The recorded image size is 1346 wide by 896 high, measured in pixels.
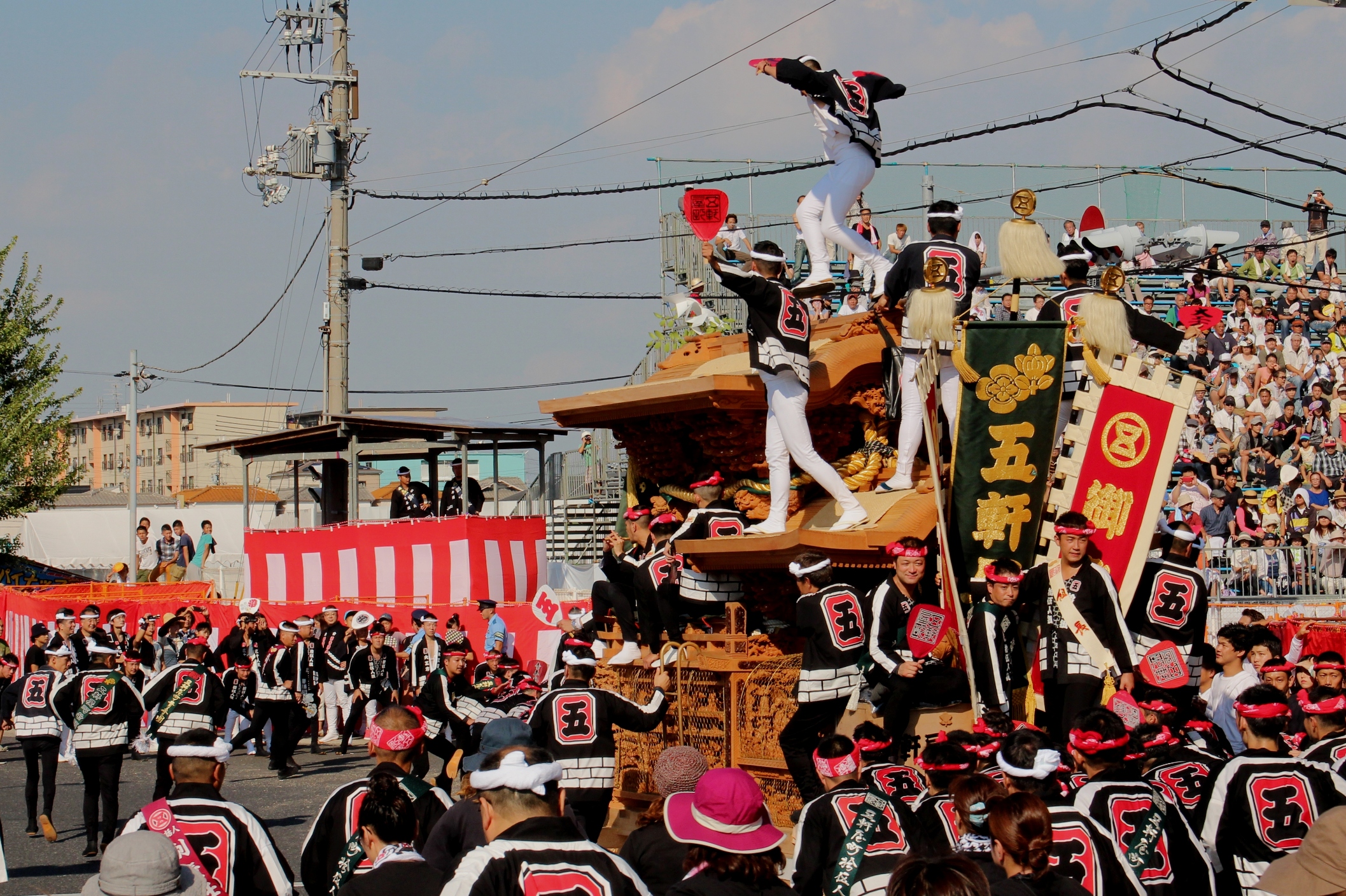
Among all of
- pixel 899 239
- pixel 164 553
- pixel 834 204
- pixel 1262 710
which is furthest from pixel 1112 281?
pixel 164 553

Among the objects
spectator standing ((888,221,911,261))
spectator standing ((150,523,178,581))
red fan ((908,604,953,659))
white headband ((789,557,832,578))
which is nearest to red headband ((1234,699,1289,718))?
red fan ((908,604,953,659))

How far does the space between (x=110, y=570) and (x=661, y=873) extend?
3168 centimetres

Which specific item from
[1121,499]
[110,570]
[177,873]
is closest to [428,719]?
[1121,499]

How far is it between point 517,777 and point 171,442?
77462mm

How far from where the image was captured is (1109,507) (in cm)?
891

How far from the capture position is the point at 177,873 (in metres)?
4.46

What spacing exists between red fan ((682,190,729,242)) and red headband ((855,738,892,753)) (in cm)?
861

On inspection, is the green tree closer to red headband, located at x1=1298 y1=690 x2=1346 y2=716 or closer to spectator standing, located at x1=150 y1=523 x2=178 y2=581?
spectator standing, located at x1=150 y1=523 x2=178 y2=581

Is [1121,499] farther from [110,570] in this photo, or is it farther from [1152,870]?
[110,570]

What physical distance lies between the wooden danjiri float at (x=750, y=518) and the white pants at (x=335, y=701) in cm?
740

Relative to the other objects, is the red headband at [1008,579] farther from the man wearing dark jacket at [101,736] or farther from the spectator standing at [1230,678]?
the man wearing dark jacket at [101,736]

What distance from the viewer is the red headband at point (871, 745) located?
20.4 feet

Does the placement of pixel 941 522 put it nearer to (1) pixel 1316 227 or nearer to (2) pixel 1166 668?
(2) pixel 1166 668

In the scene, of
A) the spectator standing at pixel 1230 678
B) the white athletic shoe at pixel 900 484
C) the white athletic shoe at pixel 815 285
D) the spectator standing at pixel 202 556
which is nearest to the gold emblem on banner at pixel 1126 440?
the spectator standing at pixel 1230 678
